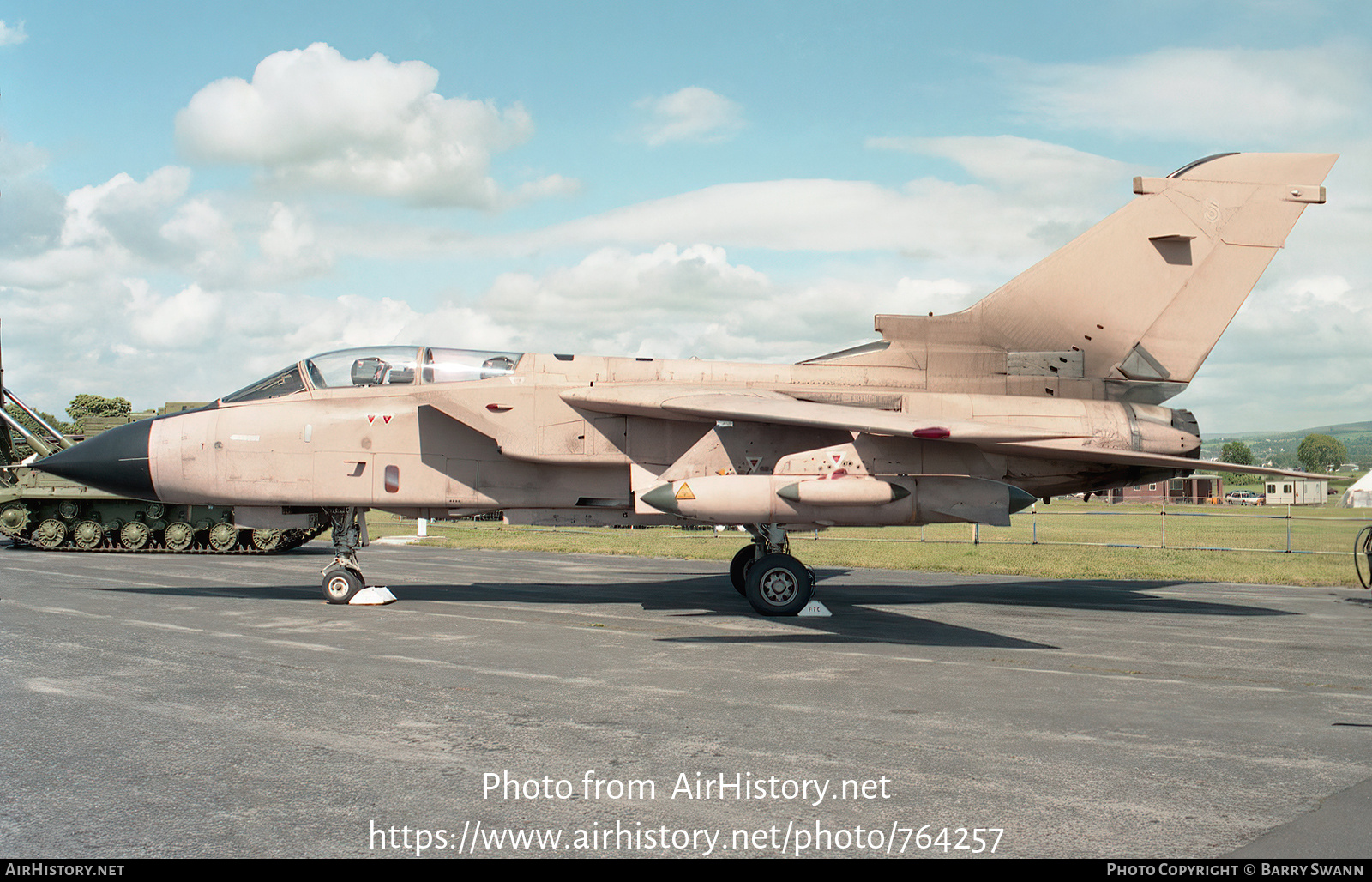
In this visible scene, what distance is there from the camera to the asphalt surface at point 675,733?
4.29 m

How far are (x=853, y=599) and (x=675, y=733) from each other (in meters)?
8.15

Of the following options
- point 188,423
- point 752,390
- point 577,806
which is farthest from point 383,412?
point 577,806

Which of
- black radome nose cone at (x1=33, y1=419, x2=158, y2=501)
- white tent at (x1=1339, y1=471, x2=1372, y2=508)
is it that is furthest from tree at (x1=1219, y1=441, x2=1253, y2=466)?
black radome nose cone at (x1=33, y1=419, x2=158, y2=501)

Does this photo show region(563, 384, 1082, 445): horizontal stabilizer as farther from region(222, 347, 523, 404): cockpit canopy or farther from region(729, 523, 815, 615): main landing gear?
region(729, 523, 815, 615): main landing gear

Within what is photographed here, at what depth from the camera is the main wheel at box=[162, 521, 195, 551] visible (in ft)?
77.5

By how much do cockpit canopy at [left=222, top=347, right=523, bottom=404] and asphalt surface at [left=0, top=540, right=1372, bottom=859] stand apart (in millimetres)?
2940

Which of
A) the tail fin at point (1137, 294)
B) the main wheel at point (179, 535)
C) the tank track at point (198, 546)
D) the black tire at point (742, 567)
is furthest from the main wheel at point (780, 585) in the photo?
the main wheel at point (179, 535)

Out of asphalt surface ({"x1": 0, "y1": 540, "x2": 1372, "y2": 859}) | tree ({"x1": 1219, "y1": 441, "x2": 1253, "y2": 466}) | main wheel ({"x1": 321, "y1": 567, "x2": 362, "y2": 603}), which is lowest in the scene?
asphalt surface ({"x1": 0, "y1": 540, "x2": 1372, "y2": 859})

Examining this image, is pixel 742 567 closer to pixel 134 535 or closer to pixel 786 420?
pixel 786 420

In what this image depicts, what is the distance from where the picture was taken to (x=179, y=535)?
23.6 m

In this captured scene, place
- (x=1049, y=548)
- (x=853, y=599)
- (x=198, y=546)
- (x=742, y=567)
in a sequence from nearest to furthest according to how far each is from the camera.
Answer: (x=853, y=599) < (x=742, y=567) < (x=1049, y=548) < (x=198, y=546)

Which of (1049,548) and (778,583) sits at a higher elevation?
(778,583)

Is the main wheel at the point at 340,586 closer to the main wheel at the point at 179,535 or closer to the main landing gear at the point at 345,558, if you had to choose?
the main landing gear at the point at 345,558

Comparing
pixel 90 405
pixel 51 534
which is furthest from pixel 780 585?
pixel 90 405
